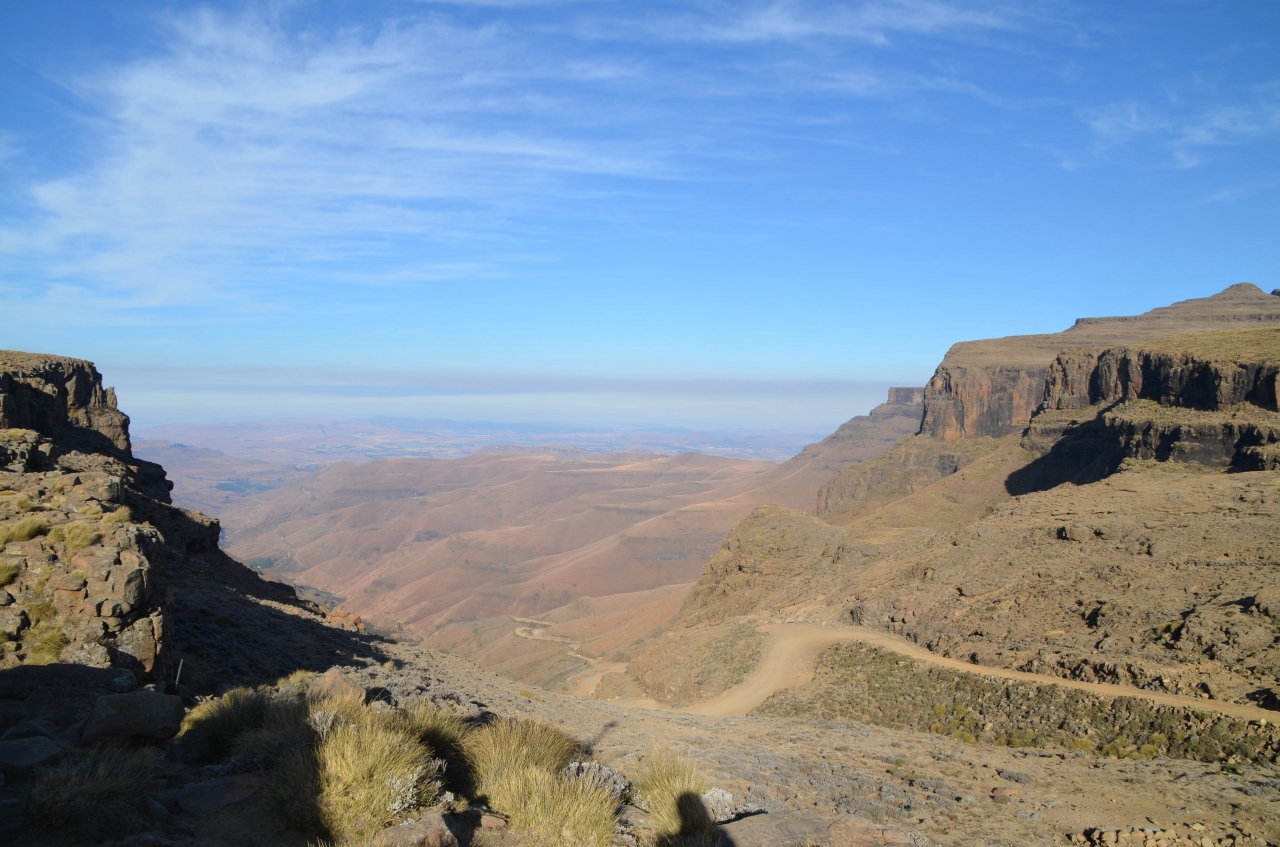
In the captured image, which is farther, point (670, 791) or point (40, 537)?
point (40, 537)

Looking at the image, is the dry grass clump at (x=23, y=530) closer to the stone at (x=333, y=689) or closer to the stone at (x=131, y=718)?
the stone at (x=131, y=718)

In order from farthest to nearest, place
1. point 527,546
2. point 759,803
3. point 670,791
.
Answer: point 527,546 → point 759,803 → point 670,791

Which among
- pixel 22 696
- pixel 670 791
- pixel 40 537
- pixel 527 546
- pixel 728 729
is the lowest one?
pixel 527 546

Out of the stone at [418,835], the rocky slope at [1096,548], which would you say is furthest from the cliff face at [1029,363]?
the stone at [418,835]

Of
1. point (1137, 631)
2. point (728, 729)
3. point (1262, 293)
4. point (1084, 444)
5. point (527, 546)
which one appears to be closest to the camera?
point (728, 729)

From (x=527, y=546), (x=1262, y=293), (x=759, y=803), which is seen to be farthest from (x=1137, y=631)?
(x=527, y=546)

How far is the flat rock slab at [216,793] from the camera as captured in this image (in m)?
6.33

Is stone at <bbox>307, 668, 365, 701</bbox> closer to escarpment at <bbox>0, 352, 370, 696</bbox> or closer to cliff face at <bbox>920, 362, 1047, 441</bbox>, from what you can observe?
escarpment at <bbox>0, 352, 370, 696</bbox>

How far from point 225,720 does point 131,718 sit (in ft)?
2.87

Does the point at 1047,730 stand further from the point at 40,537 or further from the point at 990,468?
the point at 990,468

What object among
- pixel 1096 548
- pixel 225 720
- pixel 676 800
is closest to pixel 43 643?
pixel 225 720

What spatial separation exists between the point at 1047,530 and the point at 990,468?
1872 inches

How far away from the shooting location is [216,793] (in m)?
6.57

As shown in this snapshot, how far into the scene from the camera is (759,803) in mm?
9875
